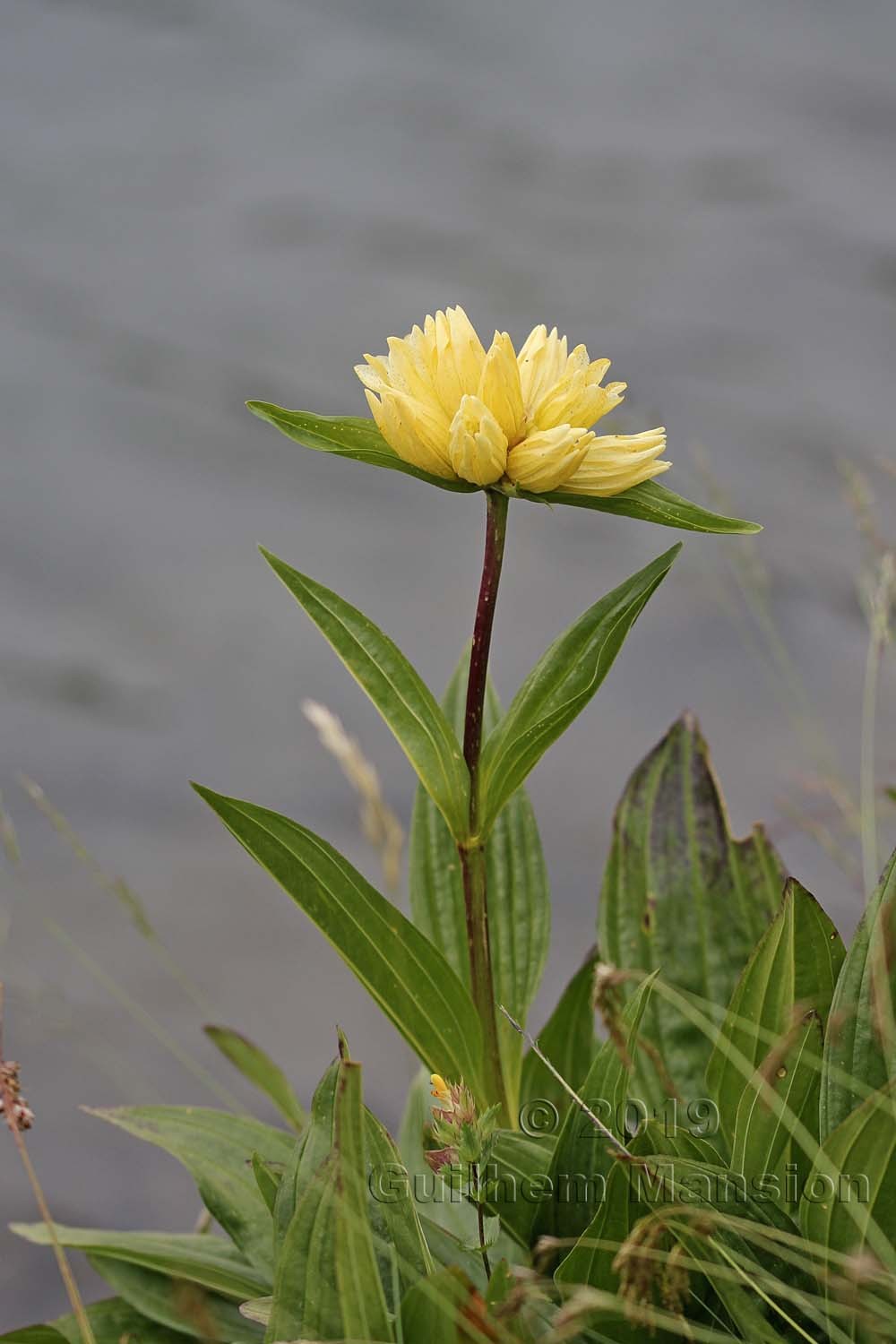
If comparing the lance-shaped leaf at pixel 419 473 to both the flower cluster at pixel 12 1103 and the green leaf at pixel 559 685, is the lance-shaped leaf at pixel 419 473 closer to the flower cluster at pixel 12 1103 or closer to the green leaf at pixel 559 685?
the green leaf at pixel 559 685

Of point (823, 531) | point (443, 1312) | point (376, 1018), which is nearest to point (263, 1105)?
point (376, 1018)

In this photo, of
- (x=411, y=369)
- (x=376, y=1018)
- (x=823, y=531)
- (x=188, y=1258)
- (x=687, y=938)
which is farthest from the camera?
(x=823, y=531)

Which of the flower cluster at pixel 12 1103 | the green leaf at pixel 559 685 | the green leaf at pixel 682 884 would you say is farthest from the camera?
the green leaf at pixel 682 884

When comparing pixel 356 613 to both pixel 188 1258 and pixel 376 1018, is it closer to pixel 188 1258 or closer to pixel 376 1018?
pixel 188 1258

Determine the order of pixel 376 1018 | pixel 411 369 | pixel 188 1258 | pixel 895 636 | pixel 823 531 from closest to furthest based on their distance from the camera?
pixel 411 369, pixel 188 1258, pixel 895 636, pixel 376 1018, pixel 823 531

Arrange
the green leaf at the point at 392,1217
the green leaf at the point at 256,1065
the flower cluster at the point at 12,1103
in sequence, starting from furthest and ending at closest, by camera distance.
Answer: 1. the green leaf at the point at 256,1065
2. the green leaf at the point at 392,1217
3. the flower cluster at the point at 12,1103

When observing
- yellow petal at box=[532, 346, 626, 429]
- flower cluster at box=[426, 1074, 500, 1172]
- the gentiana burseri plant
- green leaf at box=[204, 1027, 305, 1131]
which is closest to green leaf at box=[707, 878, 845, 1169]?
the gentiana burseri plant

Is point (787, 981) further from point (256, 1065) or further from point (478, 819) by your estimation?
point (256, 1065)

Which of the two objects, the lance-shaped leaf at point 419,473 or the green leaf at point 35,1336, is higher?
the lance-shaped leaf at point 419,473

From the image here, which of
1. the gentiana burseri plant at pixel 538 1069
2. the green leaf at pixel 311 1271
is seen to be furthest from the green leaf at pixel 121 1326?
the green leaf at pixel 311 1271
